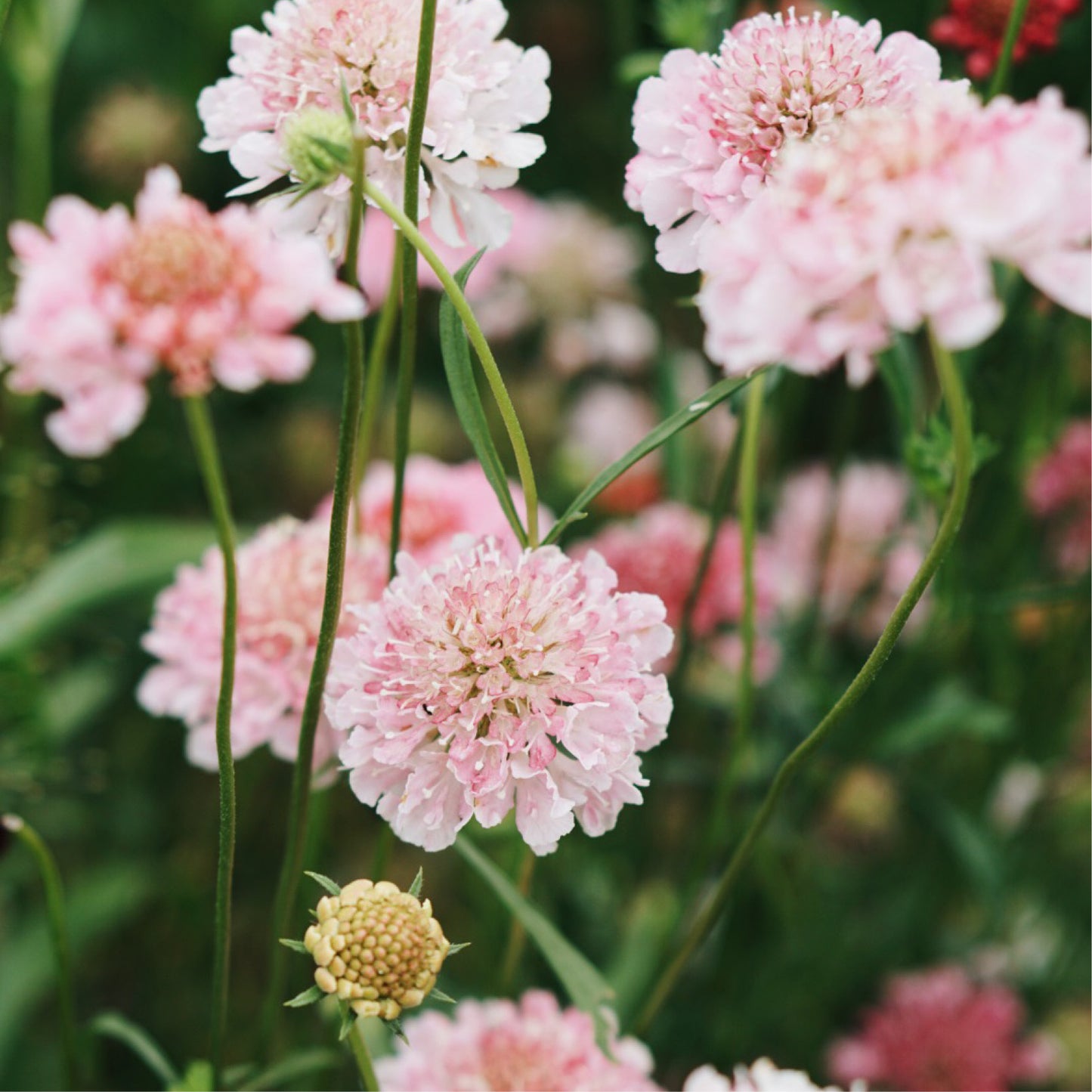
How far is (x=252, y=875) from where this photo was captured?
3.00 feet

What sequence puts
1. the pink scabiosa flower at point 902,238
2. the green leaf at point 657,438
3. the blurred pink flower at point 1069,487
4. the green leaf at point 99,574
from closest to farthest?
the pink scabiosa flower at point 902,238 → the green leaf at point 657,438 → the green leaf at point 99,574 → the blurred pink flower at point 1069,487

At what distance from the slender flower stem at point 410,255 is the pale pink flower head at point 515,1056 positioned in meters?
0.18

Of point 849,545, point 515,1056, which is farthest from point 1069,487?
point 515,1056

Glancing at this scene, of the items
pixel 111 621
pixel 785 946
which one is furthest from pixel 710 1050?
pixel 111 621

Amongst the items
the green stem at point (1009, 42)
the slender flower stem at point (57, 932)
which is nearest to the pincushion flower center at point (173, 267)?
the slender flower stem at point (57, 932)

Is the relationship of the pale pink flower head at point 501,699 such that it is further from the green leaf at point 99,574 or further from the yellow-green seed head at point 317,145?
the green leaf at point 99,574

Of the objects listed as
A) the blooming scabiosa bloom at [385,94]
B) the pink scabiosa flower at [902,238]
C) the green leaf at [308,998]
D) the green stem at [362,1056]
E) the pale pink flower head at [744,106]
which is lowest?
the green stem at [362,1056]

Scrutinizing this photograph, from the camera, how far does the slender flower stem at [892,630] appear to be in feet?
1.04

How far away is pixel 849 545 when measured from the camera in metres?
1.01

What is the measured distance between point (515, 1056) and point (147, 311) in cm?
32

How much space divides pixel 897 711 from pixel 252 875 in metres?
0.45

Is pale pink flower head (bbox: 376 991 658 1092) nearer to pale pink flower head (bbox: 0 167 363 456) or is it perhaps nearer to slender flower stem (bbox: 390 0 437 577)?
slender flower stem (bbox: 390 0 437 577)

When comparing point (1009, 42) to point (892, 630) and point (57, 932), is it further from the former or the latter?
point (57, 932)

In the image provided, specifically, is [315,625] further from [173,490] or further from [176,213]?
[173,490]
